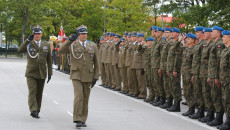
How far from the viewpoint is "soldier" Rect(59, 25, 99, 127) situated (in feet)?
32.3

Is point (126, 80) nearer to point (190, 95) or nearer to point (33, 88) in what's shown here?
point (190, 95)

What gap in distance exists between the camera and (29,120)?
1064cm

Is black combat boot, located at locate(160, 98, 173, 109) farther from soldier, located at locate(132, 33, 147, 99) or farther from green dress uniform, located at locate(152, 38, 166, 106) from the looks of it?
soldier, located at locate(132, 33, 147, 99)

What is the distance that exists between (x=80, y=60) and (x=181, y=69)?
10.5ft

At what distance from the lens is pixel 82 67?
32.8ft

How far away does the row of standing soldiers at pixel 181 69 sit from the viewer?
10.5 metres

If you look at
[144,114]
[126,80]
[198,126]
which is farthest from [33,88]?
[126,80]

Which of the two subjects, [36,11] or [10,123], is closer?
[10,123]

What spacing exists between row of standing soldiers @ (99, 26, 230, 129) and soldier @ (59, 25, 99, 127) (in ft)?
8.65

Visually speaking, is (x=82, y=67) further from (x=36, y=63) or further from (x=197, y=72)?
(x=197, y=72)

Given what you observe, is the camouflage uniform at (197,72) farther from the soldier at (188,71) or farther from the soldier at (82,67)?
the soldier at (82,67)


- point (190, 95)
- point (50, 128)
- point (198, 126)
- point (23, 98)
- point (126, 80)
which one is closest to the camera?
point (50, 128)

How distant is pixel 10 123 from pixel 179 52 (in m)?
4.91

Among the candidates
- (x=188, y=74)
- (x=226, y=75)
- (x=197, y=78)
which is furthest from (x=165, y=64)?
(x=226, y=75)
